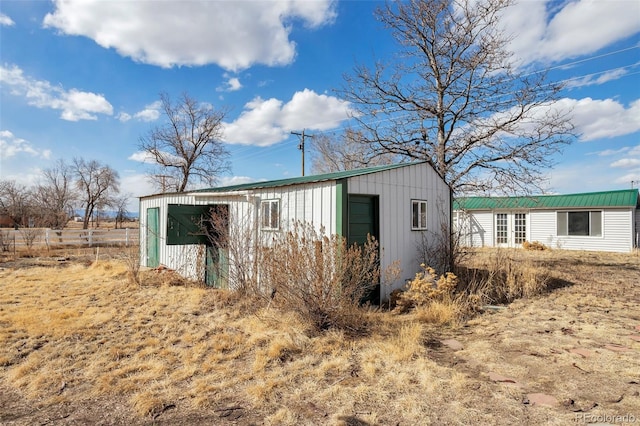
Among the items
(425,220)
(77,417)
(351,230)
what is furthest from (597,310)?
(77,417)

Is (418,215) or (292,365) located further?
(418,215)

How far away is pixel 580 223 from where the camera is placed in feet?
56.1

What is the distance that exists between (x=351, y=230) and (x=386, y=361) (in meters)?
2.92

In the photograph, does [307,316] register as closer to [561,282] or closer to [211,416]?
[211,416]

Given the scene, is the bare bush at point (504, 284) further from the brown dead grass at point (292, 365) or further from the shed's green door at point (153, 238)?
the shed's green door at point (153, 238)

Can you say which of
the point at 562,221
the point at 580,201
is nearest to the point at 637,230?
the point at 580,201

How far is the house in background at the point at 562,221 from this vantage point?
1598cm

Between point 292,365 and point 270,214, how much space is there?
416cm

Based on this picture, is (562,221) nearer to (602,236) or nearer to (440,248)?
(602,236)

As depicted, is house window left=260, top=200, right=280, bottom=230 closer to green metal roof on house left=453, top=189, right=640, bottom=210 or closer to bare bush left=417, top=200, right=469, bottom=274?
bare bush left=417, top=200, right=469, bottom=274

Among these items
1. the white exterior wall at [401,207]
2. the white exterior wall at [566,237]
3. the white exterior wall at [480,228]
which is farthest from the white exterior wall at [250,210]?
the white exterior wall at [480,228]

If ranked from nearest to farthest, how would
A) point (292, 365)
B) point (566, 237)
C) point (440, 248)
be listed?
point (292, 365) < point (440, 248) < point (566, 237)

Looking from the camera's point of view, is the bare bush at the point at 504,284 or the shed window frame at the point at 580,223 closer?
the bare bush at the point at 504,284

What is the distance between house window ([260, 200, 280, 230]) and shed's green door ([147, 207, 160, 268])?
4968 millimetres
